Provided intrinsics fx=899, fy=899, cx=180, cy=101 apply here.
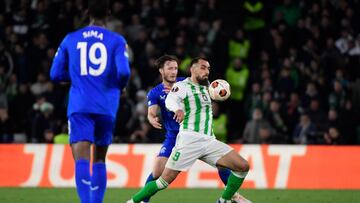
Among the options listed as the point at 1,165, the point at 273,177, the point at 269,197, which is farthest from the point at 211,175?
the point at 1,165

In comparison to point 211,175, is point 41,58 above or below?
above

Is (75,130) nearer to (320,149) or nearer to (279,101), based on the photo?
(320,149)

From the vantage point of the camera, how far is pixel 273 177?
51.6 feet

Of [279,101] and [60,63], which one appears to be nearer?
[60,63]

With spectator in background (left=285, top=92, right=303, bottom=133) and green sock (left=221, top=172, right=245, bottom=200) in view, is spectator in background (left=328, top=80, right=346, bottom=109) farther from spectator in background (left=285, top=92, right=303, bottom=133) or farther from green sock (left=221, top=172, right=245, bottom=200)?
green sock (left=221, top=172, right=245, bottom=200)

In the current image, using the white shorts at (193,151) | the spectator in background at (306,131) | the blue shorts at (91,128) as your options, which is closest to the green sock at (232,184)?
the white shorts at (193,151)

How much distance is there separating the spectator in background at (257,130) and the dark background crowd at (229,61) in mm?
20

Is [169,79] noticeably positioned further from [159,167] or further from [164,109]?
[159,167]

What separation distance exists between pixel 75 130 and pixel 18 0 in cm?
1253

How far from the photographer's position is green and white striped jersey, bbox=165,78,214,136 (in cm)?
1009

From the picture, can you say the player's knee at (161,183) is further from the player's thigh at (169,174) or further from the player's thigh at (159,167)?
the player's thigh at (159,167)

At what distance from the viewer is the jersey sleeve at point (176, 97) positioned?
9896mm

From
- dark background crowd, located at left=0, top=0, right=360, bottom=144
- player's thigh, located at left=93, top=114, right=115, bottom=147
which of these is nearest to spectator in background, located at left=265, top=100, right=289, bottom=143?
dark background crowd, located at left=0, top=0, right=360, bottom=144

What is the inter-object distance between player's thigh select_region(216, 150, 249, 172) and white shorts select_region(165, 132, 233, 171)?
0.13ft
